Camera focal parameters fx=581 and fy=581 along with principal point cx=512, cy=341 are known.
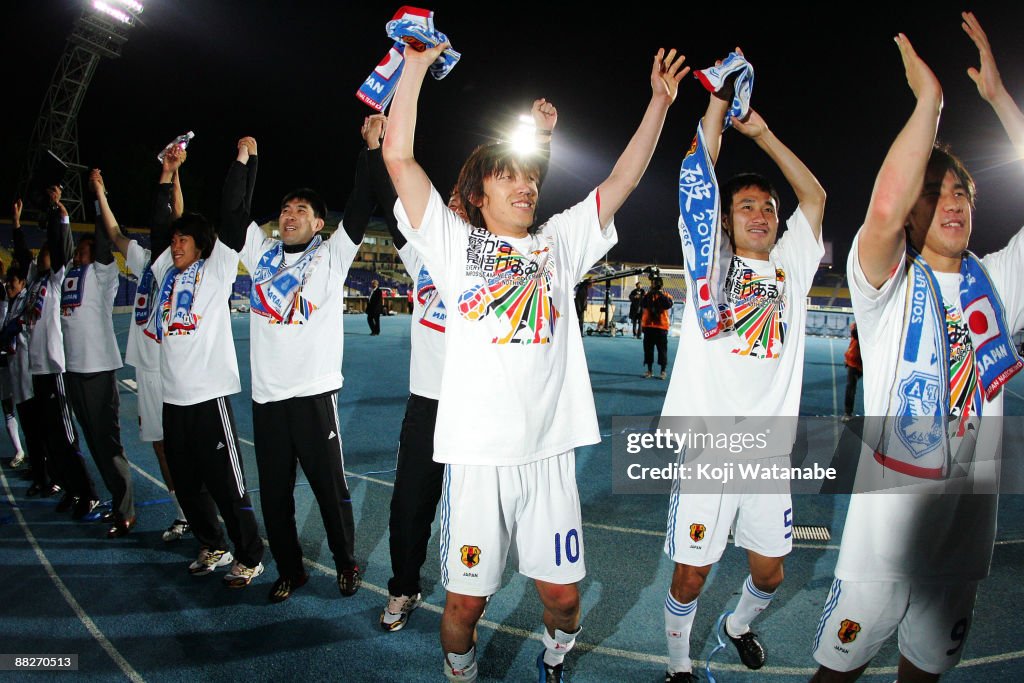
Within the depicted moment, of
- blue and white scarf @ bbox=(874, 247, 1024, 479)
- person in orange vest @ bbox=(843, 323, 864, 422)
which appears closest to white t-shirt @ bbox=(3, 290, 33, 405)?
blue and white scarf @ bbox=(874, 247, 1024, 479)

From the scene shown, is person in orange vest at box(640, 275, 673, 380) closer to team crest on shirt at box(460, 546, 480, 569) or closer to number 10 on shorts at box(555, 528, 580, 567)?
number 10 on shorts at box(555, 528, 580, 567)

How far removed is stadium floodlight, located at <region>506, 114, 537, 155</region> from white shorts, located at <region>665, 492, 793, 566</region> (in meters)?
1.72

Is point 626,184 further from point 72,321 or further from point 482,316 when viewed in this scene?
point 72,321

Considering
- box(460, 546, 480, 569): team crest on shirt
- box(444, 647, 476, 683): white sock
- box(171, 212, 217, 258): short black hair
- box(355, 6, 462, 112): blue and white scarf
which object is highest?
box(355, 6, 462, 112): blue and white scarf

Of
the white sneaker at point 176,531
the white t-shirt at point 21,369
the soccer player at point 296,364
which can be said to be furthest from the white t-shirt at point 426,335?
the white t-shirt at point 21,369

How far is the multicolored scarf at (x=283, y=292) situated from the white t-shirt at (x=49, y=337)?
271 cm

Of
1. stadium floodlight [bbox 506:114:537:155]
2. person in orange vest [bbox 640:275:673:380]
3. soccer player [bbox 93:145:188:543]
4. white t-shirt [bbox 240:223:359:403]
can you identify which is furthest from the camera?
person in orange vest [bbox 640:275:673:380]

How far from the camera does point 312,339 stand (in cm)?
335

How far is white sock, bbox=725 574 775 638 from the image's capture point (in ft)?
8.93

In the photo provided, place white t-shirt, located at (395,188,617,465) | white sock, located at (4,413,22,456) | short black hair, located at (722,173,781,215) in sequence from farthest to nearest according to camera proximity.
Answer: white sock, located at (4,413,22,456), short black hair, located at (722,173,781,215), white t-shirt, located at (395,188,617,465)

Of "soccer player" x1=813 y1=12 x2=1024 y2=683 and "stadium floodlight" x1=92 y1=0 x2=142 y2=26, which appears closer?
"soccer player" x1=813 y1=12 x2=1024 y2=683

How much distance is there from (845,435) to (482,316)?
23.2 feet

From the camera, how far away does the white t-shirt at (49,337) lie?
4.86 meters

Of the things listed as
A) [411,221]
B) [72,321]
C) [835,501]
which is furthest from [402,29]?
[835,501]
